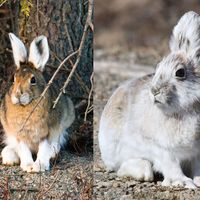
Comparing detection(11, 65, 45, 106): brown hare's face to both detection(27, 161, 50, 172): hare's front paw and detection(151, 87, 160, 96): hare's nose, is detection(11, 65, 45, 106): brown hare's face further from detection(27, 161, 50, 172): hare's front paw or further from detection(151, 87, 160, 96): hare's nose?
detection(151, 87, 160, 96): hare's nose

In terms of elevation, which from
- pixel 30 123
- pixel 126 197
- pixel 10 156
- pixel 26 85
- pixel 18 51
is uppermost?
pixel 18 51

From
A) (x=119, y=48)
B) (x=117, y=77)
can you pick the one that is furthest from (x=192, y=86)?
(x=119, y=48)

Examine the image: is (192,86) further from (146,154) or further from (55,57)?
(55,57)

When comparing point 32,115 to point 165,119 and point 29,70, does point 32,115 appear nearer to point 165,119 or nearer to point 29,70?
point 29,70

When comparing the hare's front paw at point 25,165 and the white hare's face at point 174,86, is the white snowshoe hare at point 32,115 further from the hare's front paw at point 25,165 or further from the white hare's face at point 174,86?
the white hare's face at point 174,86

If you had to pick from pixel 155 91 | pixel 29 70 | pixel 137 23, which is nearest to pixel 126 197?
pixel 155 91

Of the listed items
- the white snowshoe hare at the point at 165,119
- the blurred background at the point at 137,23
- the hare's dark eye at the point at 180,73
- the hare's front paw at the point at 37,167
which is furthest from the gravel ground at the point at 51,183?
the blurred background at the point at 137,23

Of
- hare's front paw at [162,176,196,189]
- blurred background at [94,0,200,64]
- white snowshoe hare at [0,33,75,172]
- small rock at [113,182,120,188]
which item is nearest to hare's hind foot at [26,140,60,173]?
white snowshoe hare at [0,33,75,172]
